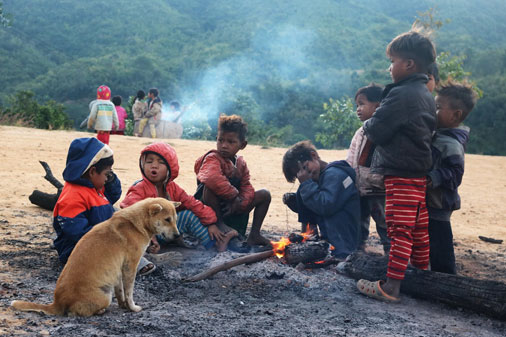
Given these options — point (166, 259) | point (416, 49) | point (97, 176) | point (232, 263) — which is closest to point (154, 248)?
point (166, 259)

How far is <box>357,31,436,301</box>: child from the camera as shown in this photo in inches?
148

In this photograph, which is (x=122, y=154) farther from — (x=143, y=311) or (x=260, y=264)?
(x=143, y=311)

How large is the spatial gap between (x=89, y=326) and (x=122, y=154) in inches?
376

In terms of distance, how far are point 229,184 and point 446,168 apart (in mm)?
2168

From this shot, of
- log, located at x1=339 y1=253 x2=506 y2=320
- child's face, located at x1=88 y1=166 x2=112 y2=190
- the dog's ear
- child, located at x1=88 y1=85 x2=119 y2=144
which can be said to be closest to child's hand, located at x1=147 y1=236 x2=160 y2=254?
child's face, located at x1=88 y1=166 x2=112 y2=190

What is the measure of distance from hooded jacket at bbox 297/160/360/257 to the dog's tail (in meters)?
2.65

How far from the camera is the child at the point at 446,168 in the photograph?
3973 mm

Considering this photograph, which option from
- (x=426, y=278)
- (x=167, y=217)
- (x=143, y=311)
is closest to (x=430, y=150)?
(x=426, y=278)

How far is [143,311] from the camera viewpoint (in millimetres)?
3213

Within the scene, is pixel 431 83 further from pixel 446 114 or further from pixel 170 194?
pixel 170 194

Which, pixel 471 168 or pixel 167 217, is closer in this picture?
pixel 167 217

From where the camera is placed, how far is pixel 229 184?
5.05m

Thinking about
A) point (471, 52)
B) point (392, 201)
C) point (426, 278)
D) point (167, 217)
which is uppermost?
point (471, 52)

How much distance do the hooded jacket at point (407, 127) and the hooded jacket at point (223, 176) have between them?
1.77 metres
